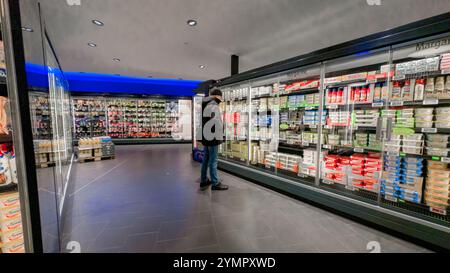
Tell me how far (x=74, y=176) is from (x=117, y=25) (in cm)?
351

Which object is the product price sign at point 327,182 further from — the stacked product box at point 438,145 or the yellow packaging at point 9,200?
the yellow packaging at point 9,200

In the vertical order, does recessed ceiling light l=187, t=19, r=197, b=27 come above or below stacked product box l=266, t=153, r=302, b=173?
above

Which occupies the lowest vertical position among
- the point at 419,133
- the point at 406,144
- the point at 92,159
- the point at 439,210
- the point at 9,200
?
the point at 92,159

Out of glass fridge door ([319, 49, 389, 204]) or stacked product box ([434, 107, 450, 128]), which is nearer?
stacked product box ([434, 107, 450, 128])

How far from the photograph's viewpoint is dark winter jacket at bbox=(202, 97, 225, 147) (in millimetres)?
3475

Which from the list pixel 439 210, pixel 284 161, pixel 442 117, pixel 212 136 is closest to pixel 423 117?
pixel 442 117

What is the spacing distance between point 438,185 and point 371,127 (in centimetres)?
93

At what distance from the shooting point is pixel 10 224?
3.70 feet

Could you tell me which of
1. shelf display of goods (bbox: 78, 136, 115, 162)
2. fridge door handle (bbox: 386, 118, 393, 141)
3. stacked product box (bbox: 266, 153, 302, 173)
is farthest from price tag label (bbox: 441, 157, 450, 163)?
shelf display of goods (bbox: 78, 136, 115, 162)

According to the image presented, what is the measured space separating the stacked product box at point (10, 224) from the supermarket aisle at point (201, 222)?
86 cm

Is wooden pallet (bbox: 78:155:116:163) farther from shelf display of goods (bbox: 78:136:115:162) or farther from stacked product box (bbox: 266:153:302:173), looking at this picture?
stacked product box (bbox: 266:153:302:173)

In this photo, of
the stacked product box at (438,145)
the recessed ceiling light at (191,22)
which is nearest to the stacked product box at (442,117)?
the stacked product box at (438,145)

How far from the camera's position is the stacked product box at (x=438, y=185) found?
6.62ft

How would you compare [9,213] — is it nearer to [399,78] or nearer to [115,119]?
[399,78]
